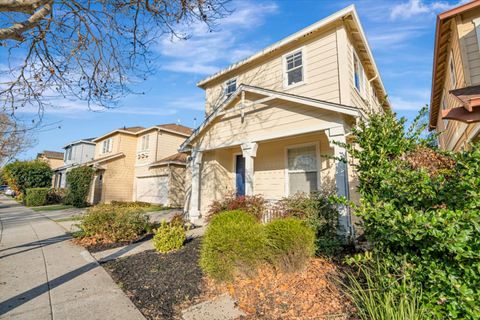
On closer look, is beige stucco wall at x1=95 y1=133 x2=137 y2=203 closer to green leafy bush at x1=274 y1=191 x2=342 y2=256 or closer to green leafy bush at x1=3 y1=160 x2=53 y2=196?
green leafy bush at x1=3 y1=160 x2=53 y2=196

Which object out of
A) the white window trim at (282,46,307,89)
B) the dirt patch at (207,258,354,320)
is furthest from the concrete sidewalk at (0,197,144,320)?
the white window trim at (282,46,307,89)

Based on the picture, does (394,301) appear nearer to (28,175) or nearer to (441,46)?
(441,46)

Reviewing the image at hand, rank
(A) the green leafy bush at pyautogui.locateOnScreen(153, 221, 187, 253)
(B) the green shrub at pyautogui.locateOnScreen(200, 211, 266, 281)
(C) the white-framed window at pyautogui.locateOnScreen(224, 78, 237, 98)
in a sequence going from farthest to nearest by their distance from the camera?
(C) the white-framed window at pyautogui.locateOnScreen(224, 78, 237, 98), (A) the green leafy bush at pyautogui.locateOnScreen(153, 221, 187, 253), (B) the green shrub at pyautogui.locateOnScreen(200, 211, 266, 281)

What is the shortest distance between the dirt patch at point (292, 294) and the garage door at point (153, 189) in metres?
14.3

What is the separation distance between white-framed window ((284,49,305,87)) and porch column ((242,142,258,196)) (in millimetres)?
2819

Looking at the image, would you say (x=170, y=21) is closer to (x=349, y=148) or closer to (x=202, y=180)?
(x=349, y=148)

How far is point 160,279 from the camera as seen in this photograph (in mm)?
4223

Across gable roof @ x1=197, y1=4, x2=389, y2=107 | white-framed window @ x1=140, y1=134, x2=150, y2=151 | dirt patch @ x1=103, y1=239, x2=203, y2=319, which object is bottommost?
dirt patch @ x1=103, y1=239, x2=203, y2=319

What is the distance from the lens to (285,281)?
3.91m

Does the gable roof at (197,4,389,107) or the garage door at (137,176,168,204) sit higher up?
the gable roof at (197,4,389,107)

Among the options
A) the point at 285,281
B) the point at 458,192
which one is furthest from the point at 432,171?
the point at 285,281

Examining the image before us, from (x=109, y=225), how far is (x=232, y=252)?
4.91 metres

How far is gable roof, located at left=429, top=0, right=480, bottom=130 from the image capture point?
6355 mm

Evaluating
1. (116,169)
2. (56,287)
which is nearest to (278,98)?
(56,287)
